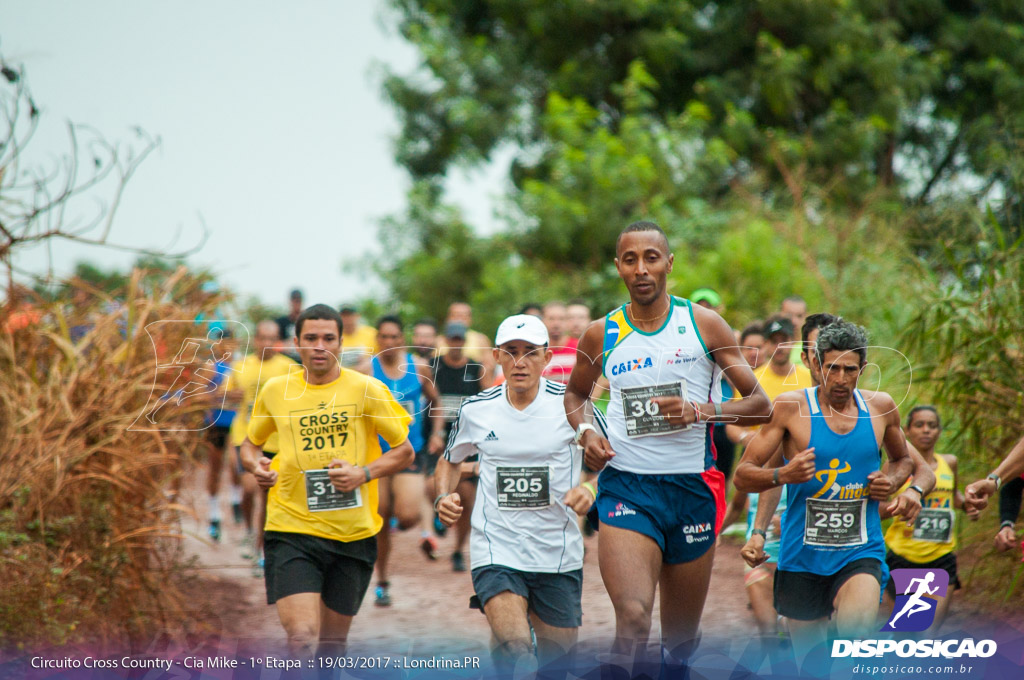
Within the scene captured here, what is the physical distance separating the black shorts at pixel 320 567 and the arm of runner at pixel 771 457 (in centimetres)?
192

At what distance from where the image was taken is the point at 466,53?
20359 mm

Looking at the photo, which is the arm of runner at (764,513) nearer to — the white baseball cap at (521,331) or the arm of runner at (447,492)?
the white baseball cap at (521,331)

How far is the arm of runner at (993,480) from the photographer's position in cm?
521

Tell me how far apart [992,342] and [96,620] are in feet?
19.4

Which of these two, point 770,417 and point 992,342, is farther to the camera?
point 992,342

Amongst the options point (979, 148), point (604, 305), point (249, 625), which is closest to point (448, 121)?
point (604, 305)

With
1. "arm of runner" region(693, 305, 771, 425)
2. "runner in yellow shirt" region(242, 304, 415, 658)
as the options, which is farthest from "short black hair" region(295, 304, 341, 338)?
"arm of runner" region(693, 305, 771, 425)

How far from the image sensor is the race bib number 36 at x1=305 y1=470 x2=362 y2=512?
17.2ft

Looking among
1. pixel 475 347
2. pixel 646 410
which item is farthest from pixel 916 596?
pixel 475 347

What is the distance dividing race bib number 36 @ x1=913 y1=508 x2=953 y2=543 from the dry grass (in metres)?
4.47

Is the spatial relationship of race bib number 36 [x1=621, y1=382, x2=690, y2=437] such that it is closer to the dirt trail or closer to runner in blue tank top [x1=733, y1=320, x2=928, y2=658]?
runner in blue tank top [x1=733, y1=320, x2=928, y2=658]

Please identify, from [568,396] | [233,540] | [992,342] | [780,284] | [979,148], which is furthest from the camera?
[979,148]

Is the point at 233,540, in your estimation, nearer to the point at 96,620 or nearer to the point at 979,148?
the point at 96,620

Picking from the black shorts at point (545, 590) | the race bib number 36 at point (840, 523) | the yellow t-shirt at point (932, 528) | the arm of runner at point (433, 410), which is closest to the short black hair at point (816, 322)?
the race bib number 36 at point (840, 523)
